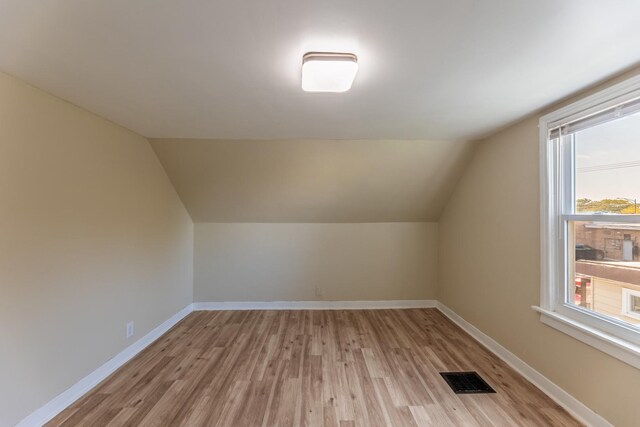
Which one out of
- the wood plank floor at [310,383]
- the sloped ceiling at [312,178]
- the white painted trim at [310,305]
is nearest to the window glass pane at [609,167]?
the sloped ceiling at [312,178]

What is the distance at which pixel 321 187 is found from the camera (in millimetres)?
3496

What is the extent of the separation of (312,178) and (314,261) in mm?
1244

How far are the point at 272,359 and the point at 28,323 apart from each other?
1.73 metres

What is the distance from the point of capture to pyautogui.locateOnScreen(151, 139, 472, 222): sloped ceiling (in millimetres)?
3037

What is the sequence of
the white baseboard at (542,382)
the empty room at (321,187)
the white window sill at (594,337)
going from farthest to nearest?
the white baseboard at (542,382), the white window sill at (594,337), the empty room at (321,187)

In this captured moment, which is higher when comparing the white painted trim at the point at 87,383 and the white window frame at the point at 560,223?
the white window frame at the point at 560,223

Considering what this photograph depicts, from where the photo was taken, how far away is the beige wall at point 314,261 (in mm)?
3992

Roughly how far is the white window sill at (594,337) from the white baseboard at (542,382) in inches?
16.1

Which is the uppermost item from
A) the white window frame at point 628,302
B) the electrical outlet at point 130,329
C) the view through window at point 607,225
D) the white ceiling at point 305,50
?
the white ceiling at point 305,50

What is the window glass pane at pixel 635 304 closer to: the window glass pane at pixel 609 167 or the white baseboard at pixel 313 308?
the window glass pane at pixel 609 167

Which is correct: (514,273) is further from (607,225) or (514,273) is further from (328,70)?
(328,70)

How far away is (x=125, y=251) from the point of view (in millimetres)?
2602

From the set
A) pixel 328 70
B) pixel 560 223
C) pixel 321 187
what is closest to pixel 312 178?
pixel 321 187

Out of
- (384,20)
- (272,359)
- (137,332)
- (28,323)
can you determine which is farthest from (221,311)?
(384,20)
